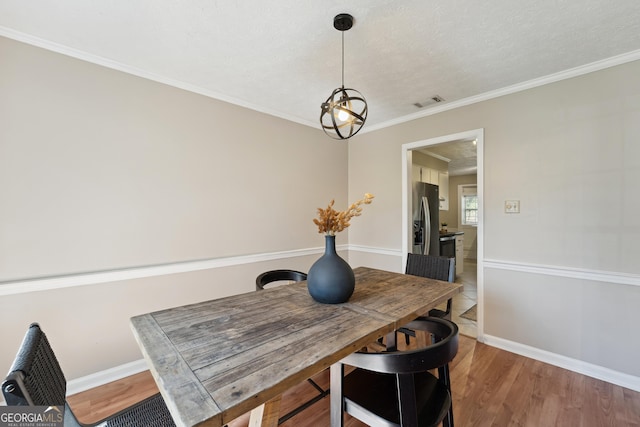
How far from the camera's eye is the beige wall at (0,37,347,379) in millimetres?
1853

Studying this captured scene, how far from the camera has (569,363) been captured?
2.30 metres

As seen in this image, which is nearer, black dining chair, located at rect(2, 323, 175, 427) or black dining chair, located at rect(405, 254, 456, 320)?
black dining chair, located at rect(2, 323, 175, 427)

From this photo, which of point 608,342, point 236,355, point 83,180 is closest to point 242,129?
point 83,180

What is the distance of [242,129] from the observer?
2.93m

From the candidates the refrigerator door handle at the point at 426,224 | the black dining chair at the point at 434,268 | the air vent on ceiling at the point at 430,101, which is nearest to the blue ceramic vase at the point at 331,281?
the black dining chair at the point at 434,268

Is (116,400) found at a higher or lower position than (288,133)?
lower

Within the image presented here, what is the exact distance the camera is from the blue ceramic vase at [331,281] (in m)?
1.52

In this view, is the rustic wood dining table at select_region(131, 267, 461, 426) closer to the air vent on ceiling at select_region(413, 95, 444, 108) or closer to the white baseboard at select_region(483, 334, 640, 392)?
the white baseboard at select_region(483, 334, 640, 392)

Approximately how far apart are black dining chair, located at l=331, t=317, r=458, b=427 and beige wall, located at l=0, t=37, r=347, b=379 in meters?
1.89

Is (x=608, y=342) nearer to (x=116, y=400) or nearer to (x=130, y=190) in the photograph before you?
(x=116, y=400)

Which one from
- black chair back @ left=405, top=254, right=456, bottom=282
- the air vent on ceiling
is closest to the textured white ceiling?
the air vent on ceiling

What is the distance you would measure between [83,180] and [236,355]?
6.49ft

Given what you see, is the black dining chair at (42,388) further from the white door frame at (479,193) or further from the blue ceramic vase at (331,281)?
the white door frame at (479,193)

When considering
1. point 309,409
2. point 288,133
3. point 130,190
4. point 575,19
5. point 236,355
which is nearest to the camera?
point 236,355
